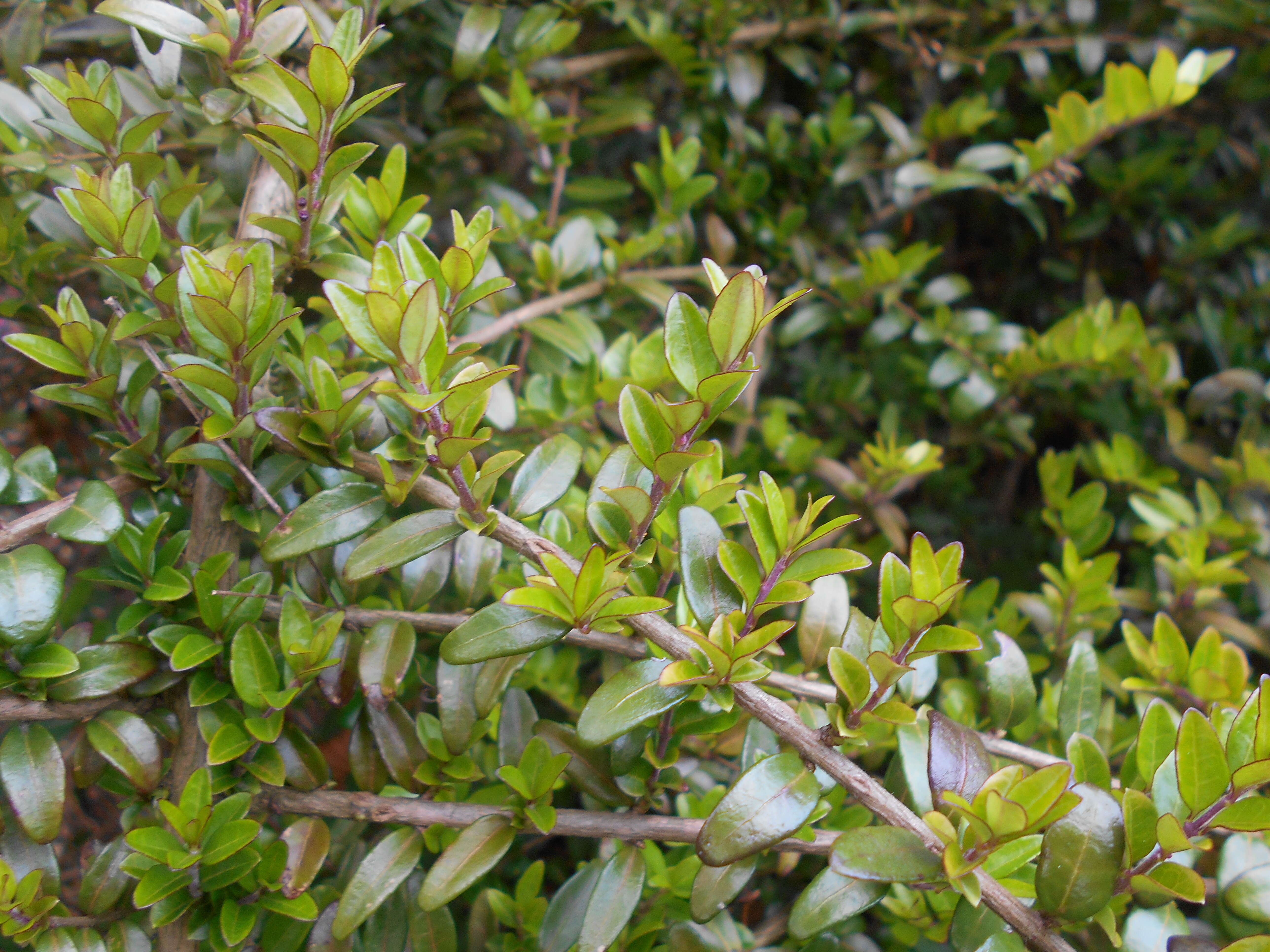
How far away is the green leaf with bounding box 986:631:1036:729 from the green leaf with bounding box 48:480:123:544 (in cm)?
77

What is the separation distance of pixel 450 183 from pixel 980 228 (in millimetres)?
1163

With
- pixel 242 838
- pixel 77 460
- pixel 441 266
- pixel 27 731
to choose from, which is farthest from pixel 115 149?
pixel 77 460

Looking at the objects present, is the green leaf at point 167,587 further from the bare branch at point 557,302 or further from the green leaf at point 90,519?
the bare branch at point 557,302

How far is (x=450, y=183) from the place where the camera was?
1397 mm

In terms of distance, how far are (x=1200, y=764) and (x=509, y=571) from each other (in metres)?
0.61

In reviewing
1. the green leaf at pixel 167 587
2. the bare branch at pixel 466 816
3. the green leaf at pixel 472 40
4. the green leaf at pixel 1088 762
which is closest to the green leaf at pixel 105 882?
the bare branch at pixel 466 816

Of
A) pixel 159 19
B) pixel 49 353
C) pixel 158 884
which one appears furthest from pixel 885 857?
pixel 159 19

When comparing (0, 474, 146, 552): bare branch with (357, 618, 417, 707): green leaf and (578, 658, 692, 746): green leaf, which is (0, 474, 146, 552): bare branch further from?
(578, 658, 692, 746): green leaf

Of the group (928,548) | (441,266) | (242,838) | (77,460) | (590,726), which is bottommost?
(77,460)

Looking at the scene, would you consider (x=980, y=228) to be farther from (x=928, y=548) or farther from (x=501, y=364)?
(x=928, y=548)

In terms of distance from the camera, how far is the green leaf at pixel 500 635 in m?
0.57

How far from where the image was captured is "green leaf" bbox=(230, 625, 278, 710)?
0.65 meters

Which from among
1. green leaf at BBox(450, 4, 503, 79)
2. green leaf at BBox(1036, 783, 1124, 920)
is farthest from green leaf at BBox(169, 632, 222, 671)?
green leaf at BBox(450, 4, 503, 79)

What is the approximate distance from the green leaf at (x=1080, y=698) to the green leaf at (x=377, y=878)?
0.62 metres
